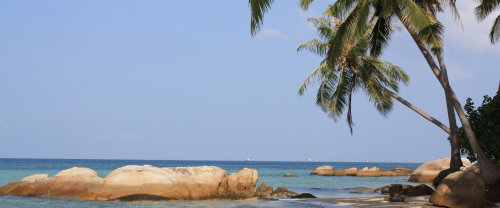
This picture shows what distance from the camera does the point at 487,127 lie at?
21.9 meters

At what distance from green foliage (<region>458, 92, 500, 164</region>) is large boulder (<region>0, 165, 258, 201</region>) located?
11.3 meters

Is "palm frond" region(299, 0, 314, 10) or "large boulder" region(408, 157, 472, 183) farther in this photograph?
"large boulder" region(408, 157, 472, 183)

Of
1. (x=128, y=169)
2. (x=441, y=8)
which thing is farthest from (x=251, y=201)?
(x=441, y=8)

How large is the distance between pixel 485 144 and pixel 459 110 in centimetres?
165

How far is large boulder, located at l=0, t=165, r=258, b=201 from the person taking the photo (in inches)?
1033

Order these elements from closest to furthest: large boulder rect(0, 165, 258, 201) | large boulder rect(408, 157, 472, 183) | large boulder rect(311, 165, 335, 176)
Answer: large boulder rect(0, 165, 258, 201)
large boulder rect(408, 157, 472, 183)
large boulder rect(311, 165, 335, 176)

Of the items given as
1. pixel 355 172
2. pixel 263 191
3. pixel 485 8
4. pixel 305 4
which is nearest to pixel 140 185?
pixel 263 191

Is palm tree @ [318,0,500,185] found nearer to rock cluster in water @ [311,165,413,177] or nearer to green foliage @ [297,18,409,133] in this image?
green foliage @ [297,18,409,133]

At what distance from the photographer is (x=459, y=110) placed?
2152 centimetres

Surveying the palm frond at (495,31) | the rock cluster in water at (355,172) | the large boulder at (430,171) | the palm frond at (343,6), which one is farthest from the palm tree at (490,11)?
the rock cluster in water at (355,172)

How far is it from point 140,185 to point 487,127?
1494 centimetres

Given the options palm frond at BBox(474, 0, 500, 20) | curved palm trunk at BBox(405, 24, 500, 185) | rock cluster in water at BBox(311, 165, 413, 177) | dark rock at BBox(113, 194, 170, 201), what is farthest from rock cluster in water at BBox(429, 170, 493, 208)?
rock cluster in water at BBox(311, 165, 413, 177)

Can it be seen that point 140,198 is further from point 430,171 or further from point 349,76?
point 430,171

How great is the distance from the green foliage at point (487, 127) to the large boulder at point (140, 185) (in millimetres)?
11284
